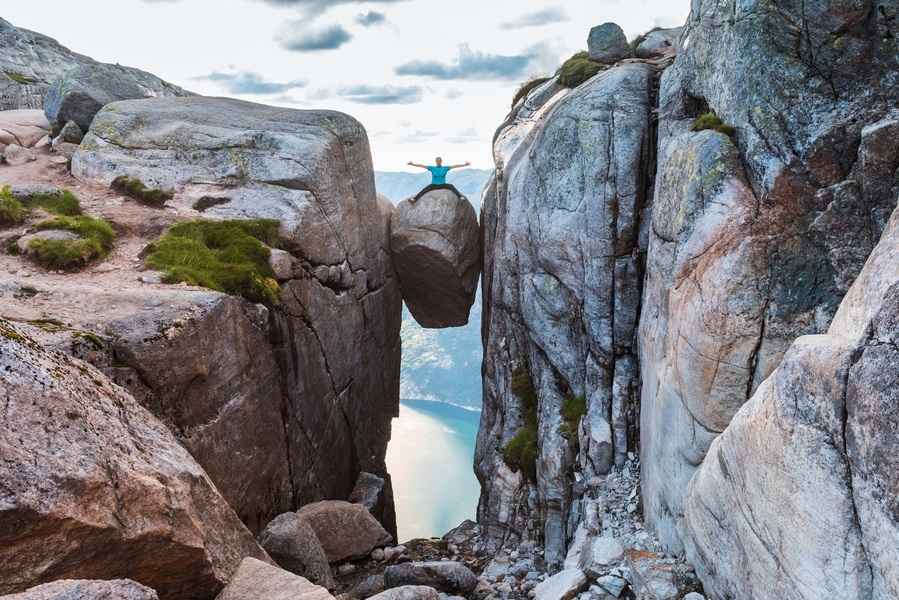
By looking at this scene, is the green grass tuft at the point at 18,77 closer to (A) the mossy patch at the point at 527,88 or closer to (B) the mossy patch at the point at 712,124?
(A) the mossy patch at the point at 527,88

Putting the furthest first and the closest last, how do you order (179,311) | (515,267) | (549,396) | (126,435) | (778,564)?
1. (515,267)
2. (549,396)
3. (179,311)
4. (126,435)
5. (778,564)

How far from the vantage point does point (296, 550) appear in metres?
17.0

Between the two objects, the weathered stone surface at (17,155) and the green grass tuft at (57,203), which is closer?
the green grass tuft at (57,203)

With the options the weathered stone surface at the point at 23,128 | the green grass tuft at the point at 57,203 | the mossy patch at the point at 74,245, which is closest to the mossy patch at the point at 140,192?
the green grass tuft at the point at 57,203

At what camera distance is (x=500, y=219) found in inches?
1132

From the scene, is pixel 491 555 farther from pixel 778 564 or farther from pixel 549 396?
pixel 778 564

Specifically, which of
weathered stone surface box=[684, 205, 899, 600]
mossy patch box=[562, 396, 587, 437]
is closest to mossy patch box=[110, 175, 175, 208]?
mossy patch box=[562, 396, 587, 437]

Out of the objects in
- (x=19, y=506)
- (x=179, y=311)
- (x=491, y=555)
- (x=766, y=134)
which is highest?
(x=766, y=134)

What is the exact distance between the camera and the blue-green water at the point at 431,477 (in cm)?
9112

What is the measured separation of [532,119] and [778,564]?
23707 millimetres

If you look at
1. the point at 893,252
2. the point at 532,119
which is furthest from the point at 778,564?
the point at 532,119

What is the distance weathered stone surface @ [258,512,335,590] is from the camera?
664 inches

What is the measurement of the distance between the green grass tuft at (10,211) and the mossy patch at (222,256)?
4548mm

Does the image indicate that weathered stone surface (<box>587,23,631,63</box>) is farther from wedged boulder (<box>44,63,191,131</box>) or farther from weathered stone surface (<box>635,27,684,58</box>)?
wedged boulder (<box>44,63,191,131</box>)
